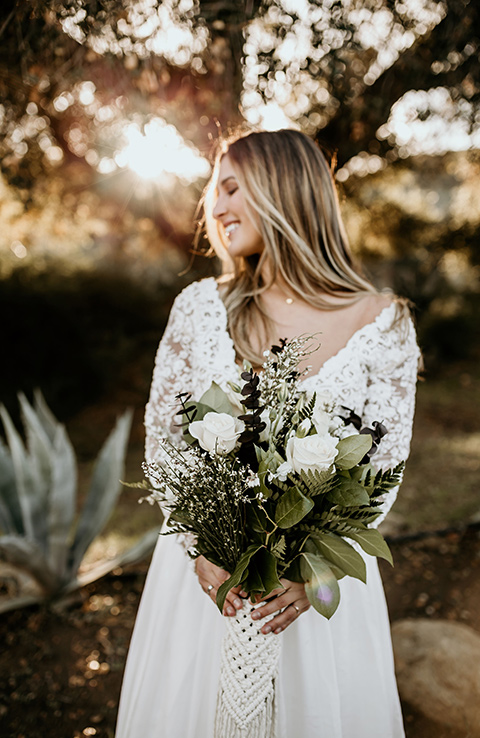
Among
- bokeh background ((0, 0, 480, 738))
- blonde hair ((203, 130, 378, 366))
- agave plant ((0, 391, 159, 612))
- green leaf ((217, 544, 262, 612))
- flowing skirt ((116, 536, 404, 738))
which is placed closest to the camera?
green leaf ((217, 544, 262, 612))

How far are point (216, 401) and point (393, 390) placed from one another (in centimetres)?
81

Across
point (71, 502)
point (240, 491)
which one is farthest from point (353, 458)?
point (71, 502)

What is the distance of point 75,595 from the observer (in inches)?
150

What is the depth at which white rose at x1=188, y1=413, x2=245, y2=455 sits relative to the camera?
1.41 m

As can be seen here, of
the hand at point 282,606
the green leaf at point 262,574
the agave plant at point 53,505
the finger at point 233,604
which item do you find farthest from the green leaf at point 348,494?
the agave plant at point 53,505

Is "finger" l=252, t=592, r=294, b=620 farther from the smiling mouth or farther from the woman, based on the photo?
the smiling mouth

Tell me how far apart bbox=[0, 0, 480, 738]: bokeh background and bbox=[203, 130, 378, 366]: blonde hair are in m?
0.70

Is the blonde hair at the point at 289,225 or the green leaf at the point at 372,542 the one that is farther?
the blonde hair at the point at 289,225

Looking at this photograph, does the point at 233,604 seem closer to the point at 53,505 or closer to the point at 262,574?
the point at 262,574

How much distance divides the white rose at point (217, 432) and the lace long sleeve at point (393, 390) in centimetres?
78

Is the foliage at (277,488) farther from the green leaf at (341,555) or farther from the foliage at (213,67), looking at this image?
the foliage at (213,67)

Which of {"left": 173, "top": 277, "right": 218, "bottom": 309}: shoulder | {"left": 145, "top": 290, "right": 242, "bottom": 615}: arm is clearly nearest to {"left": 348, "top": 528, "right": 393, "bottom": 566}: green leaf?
{"left": 145, "top": 290, "right": 242, "bottom": 615}: arm

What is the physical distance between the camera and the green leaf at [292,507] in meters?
1.38

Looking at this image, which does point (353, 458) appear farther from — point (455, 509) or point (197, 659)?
point (455, 509)
